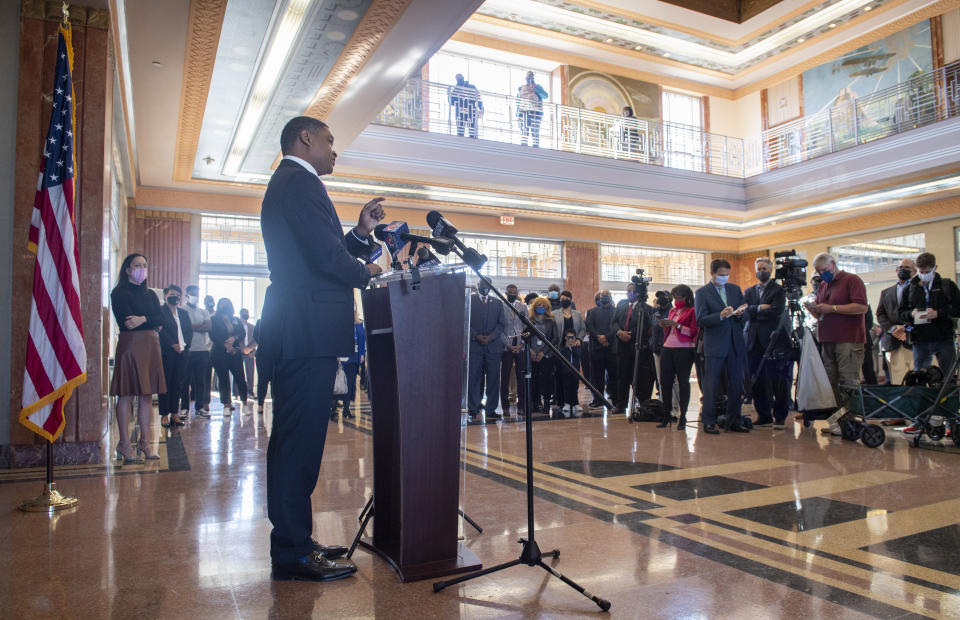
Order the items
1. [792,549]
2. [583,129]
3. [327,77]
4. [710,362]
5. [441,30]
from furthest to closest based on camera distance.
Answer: [583,129] < [327,77] < [441,30] < [710,362] < [792,549]

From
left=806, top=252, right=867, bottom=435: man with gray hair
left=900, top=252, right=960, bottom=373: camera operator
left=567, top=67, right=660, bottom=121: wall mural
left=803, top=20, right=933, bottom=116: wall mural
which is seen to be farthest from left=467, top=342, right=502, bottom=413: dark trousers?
left=803, top=20, right=933, bottom=116: wall mural

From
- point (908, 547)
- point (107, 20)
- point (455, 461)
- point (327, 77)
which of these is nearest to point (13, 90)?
point (107, 20)

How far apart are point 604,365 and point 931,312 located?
361cm

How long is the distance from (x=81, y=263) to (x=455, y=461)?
3857 millimetres

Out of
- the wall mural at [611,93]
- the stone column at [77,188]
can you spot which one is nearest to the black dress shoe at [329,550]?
the stone column at [77,188]

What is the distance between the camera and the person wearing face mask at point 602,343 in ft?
26.8

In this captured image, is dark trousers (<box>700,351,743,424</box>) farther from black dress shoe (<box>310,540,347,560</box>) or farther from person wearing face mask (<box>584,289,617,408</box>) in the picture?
black dress shoe (<box>310,540,347,560</box>)

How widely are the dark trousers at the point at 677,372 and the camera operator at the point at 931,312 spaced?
1971 millimetres

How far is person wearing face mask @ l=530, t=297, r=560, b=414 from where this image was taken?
7.46 metres

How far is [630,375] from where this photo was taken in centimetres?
784

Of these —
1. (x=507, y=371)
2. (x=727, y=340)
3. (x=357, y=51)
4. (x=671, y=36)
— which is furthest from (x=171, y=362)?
(x=671, y=36)

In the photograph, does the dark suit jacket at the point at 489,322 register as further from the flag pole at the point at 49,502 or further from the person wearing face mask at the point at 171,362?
the flag pole at the point at 49,502

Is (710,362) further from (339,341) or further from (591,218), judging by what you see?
(591,218)

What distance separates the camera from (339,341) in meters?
2.36
